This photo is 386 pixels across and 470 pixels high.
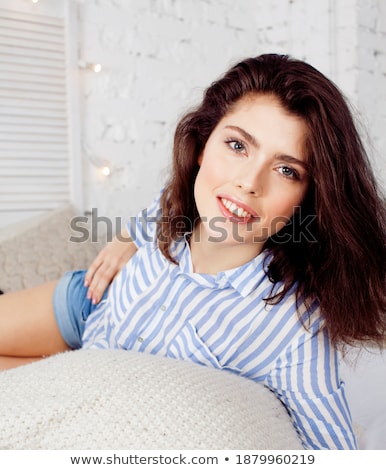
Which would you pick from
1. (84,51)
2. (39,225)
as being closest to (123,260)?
(39,225)

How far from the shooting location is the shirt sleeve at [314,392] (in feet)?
3.38

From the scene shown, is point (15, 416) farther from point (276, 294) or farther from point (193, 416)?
point (276, 294)

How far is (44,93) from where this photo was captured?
2.44 metres

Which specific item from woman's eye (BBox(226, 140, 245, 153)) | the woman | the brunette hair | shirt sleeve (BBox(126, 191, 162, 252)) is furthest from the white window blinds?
woman's eye (BBox(226, 140, 245, 153))

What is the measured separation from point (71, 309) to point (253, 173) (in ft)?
2.15

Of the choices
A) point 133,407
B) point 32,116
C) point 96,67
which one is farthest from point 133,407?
point 96,67

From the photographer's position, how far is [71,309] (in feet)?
4.90

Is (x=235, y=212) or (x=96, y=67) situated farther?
(x=96, y=67)

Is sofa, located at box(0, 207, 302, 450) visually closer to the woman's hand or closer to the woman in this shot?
the woman

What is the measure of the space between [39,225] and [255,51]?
1600 millimetres

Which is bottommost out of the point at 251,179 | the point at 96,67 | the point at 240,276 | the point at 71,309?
the point at 71,309

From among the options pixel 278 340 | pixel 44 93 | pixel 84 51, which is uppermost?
pixel 84 51

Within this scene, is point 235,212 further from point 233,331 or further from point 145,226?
point 145,226

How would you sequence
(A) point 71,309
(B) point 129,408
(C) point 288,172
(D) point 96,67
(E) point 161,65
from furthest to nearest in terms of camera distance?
(E) point 161,65 → (D) point 96,67 → (A) point 71,309 → (C) point 288,172 → (B) point 129,408
